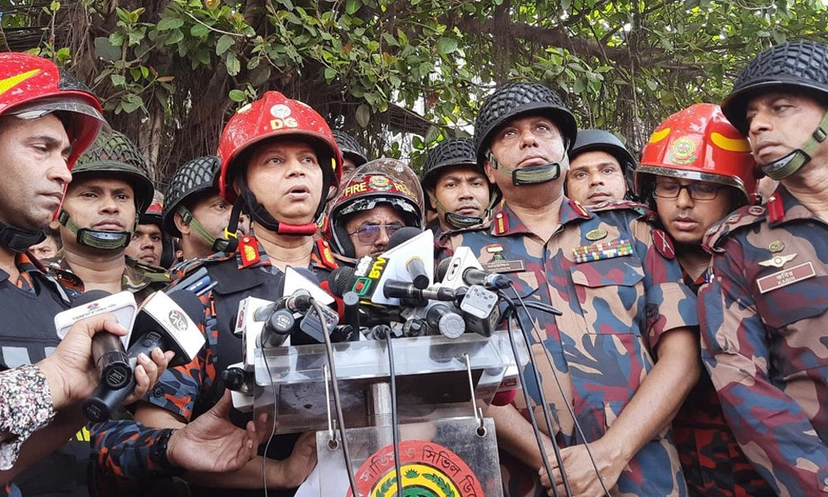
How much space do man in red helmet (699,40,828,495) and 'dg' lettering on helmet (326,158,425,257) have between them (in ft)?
5.48

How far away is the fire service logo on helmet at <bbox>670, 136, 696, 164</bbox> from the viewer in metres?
3.89

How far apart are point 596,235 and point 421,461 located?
2.17 metres

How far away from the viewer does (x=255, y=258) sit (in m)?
3.55

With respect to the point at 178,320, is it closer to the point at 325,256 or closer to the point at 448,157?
the point at 325,256

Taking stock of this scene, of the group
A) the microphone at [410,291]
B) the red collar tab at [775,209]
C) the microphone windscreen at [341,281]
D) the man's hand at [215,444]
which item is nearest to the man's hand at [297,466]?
the man's hand at [215,444]

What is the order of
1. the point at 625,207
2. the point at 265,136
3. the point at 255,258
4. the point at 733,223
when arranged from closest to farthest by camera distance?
the point at 733,223 → the point at 255,258 → the point at 265,136 → the point at 625,207

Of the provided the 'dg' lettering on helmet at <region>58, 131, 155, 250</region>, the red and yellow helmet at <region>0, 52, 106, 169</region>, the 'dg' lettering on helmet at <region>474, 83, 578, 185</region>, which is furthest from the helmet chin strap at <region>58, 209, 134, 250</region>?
the 'dg' lettering on helmet at <region>474, 83, 578, 185</region>

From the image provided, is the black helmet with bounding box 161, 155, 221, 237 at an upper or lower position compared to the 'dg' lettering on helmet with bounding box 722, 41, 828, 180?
lower

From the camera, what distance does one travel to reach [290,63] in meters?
5.67

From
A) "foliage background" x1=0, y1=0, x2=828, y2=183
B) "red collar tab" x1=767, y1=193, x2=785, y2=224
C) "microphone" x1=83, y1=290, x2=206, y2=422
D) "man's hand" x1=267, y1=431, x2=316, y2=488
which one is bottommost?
"man's hand" x1=267, y1=431, x2=316, y2=488

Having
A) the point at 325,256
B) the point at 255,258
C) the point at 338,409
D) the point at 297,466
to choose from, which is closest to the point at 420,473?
the point at 338,409

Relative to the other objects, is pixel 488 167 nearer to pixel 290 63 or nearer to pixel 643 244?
pixel 643 244

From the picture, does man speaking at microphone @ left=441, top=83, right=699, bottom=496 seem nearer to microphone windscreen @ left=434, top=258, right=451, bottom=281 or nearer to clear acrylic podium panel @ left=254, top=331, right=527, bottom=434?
microphone windscreen @ left=434, top=258, right=451, bottom=281

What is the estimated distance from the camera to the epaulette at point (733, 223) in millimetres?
3381
